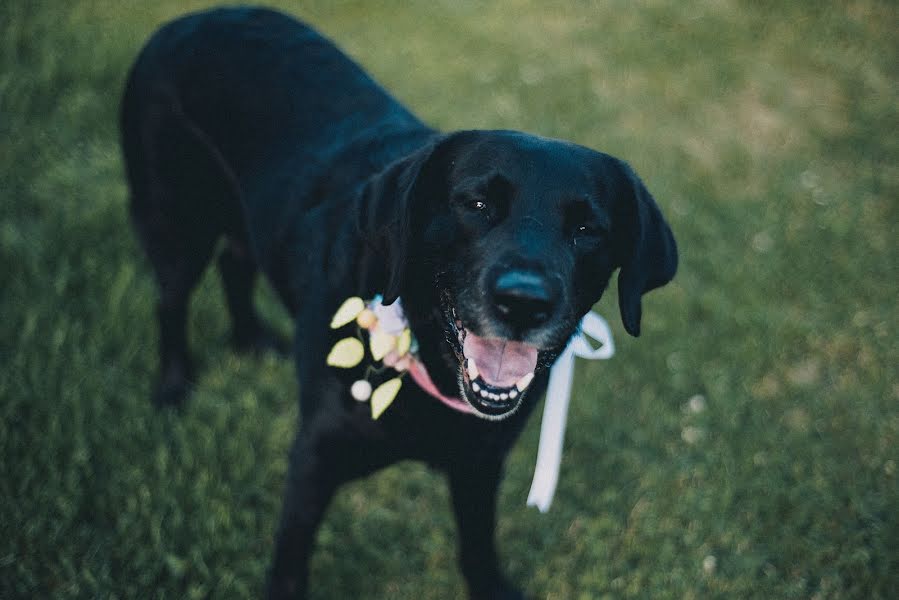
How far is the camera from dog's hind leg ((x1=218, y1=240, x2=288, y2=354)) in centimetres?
308

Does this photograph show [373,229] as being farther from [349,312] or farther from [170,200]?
[170,200]

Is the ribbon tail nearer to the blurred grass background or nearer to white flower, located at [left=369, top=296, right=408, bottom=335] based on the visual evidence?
the blurred grass background

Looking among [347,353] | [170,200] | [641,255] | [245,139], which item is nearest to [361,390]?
[347,353]

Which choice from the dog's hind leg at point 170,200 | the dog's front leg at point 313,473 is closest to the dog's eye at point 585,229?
the dog's front leg at point 313,473

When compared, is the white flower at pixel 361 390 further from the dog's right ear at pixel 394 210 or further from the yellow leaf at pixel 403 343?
the dog's right ear at pixel 394 210

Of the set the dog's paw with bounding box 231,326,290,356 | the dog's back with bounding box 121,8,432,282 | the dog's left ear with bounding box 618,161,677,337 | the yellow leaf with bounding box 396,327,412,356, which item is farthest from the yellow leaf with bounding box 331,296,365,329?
the dog's paw with bounding box 231,326,290,356

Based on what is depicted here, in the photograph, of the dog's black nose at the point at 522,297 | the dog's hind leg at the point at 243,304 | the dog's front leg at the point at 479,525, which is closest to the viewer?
the dog's black nose at the point at 522,297

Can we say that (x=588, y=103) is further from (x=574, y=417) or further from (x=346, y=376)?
(x=346, y=376)

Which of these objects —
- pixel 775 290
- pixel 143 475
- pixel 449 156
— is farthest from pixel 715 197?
pixel 143 475

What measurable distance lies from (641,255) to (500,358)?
486 millimetres

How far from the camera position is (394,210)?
1846 millimetres

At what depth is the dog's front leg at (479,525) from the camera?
2225 millimetres

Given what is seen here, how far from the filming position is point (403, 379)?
1.96 metres

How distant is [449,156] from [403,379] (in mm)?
621
